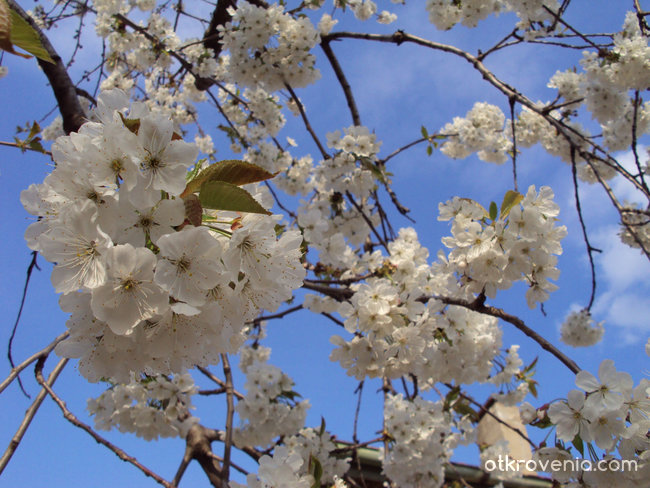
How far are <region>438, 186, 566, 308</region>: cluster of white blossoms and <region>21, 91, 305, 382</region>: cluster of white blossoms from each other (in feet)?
3.34

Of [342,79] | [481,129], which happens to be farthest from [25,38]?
[481,129]

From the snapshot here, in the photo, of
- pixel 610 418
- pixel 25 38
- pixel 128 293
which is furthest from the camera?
pixel 610 418

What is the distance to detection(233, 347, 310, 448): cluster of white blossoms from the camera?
331 cm

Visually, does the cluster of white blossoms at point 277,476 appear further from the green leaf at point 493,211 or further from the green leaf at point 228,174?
the green leaf at point 493,211

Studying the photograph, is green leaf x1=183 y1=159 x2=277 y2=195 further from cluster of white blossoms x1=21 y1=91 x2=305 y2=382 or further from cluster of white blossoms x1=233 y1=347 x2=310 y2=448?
cluster of white blossoms x1=233 y1=347 x2=310 y2=448

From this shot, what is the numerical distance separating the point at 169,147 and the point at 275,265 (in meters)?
0.36

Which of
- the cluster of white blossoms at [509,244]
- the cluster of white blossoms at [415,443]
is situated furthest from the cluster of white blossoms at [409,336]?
the cluster of white blossoms at [415,443]

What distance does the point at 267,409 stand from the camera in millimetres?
3293

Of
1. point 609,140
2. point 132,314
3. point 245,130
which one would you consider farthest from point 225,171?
point 609,140

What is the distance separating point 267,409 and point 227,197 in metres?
2.76

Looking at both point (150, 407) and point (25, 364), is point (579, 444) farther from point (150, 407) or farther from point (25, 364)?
point (150, 407)

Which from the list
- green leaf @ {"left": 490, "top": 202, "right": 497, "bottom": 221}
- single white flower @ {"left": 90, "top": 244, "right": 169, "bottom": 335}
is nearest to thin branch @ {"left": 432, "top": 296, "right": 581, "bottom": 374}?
green leaf @ {"left": 490, "top": 202, "right": 497, "bottom": 221}

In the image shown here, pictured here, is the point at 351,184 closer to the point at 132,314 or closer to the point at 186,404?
the point at 186,404

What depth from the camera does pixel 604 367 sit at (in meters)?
1.42
